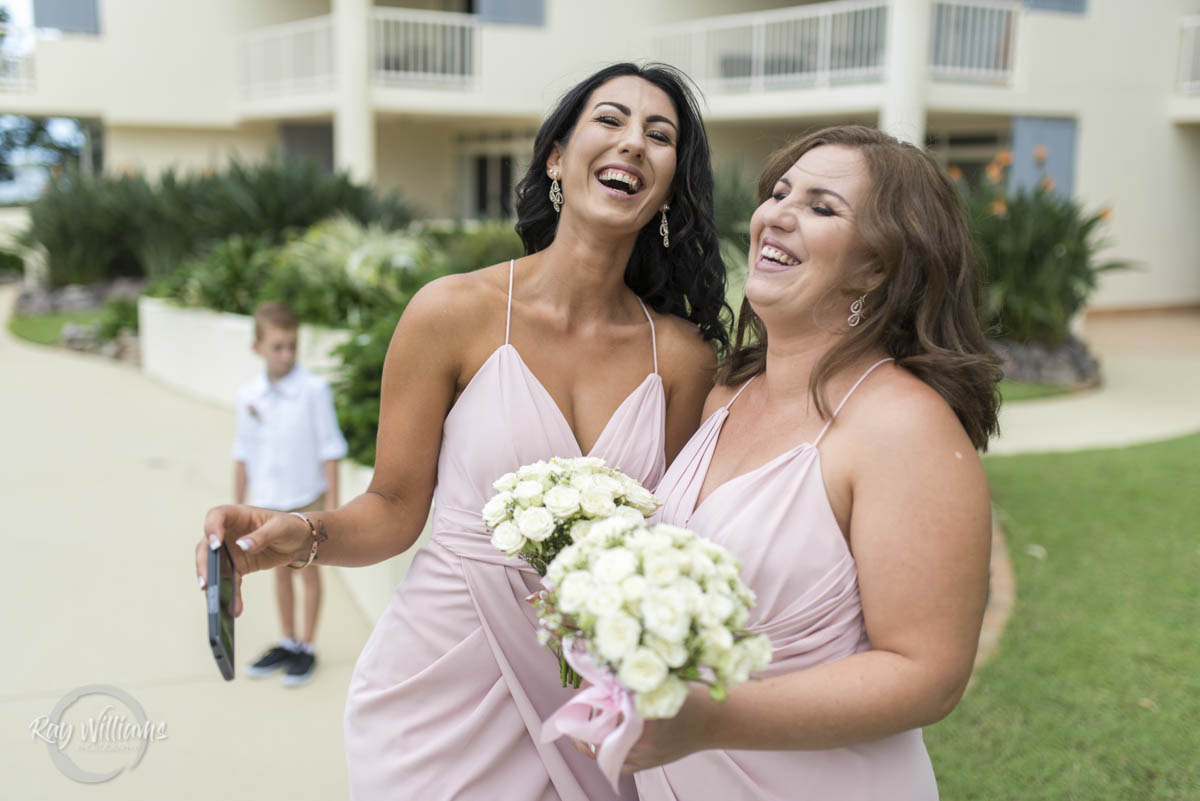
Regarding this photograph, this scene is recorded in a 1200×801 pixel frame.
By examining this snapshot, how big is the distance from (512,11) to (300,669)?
16977 mm

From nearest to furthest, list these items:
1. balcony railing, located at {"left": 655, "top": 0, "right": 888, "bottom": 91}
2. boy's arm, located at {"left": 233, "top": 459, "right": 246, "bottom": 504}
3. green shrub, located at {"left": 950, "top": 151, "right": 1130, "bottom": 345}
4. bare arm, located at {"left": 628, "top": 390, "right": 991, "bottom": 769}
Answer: bare arm, located at {"left": 628, "top": 390, "right": 991, "bottom": 769}
boy's arm, located at {"left": 233, "top": 459, "right": 246, "bottom": 504}
green shrub, located at {"left": 950, "top": 151, "right": 1130, "bottom": 345}
balcony railing, located at {"left": 655, "top": 0, "right": 888, "bottom": 91}

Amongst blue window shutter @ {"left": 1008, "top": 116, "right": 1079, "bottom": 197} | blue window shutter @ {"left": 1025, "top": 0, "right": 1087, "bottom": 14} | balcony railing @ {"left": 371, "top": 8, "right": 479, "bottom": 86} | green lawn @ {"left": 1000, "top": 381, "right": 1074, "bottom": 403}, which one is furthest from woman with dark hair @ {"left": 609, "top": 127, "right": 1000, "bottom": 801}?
balcony railing @ {"left": 371, "top": 8, "right": 479, "bottom": 86}

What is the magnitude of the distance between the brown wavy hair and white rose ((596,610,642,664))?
641 millimetres

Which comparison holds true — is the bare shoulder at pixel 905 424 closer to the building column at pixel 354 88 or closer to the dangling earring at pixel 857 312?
the dangling earring at pixel 857 312

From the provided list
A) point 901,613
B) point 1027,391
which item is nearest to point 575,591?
point 901,613

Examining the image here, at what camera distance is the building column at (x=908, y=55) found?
49.5ft

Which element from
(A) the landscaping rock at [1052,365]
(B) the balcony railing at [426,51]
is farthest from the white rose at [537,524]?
(B) the balcony railing at [426,51]

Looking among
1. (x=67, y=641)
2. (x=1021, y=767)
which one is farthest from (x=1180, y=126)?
(x=67, y=641)

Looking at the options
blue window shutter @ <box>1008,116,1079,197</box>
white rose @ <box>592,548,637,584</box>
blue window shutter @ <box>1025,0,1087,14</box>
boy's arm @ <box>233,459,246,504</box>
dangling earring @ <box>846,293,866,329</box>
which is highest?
blue window shutter @ <box>1025,0,1087,14</box>

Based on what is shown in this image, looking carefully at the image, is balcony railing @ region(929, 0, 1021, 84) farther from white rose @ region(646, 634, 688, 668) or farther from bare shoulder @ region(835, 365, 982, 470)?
white rose @ region(646, 634, 688, 668)

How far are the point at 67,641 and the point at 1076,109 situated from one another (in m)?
16.5

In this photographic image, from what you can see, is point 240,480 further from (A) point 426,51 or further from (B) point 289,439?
(A) point 426,51

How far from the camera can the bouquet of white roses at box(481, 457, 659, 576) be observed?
1.79 metres

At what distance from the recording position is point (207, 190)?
15.9 m
